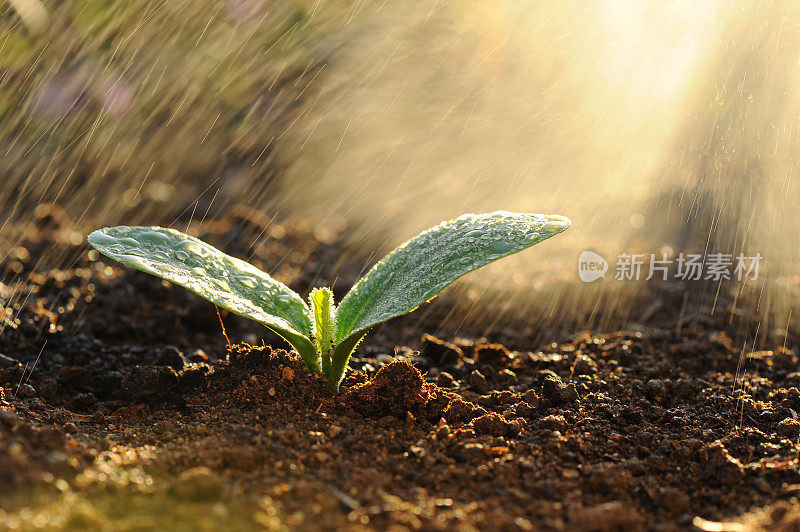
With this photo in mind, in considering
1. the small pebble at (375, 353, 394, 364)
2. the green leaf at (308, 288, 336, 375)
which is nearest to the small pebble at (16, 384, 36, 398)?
the green leaf at (308, 288, 336, 375)

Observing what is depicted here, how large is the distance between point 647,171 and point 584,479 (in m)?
3.13

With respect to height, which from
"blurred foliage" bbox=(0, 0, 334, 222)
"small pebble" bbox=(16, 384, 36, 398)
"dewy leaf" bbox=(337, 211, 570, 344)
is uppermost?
"blurred foliage" bbox=(0, 0, 334, 222)

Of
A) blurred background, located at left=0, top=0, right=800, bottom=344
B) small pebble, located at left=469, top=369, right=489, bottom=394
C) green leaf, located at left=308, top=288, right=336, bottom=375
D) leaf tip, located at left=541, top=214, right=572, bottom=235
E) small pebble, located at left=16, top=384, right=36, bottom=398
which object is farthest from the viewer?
blurred background, located at left=0, top=0, right=800, bottom=344

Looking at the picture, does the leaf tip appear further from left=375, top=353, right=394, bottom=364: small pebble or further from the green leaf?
left=375, top=353, right=394, bottom=364: small pebble

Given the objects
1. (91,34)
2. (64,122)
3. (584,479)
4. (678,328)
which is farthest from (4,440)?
(64,122)

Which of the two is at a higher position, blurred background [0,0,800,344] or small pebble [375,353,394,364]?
blurred background [0,0,800,344]

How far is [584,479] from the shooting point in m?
1.24

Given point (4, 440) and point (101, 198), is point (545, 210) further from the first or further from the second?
point (4, 440)

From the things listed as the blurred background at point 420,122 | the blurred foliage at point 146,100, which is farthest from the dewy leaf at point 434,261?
the blurred foliage at point 146,100

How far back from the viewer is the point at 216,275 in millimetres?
1519

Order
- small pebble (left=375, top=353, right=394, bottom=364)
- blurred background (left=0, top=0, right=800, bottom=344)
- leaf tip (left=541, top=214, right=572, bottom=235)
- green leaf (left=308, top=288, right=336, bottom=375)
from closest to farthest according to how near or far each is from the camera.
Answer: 1. leaf tip (left=541, top=214, right=572, bottom=235)
2. green leaf (left=308, top=288, right=336, bottom=375)
3. small pebble (left=375, top=353, right=394, bottom=364)
4. blurred background (left=0, top=0, right=800, bottom=344)

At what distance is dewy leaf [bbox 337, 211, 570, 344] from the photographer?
138 cm

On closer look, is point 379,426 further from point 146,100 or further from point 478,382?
point 146,100

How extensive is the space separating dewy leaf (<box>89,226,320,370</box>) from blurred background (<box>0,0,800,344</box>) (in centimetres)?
124
